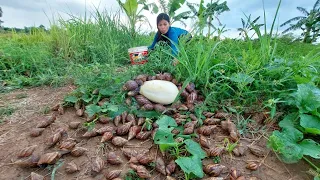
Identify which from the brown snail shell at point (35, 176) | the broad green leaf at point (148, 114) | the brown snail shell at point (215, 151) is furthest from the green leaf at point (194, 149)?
the brown snail shell at point (35, 176)

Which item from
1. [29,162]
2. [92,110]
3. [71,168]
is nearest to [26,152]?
[29,162]

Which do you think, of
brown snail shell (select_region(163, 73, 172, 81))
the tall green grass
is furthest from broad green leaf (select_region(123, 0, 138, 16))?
brown snail shell (select_region(163, 73, 172, 81))

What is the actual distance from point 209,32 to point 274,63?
2.43 feet

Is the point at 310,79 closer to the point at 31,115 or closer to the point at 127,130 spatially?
the point at 127,130

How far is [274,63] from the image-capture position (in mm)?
1816

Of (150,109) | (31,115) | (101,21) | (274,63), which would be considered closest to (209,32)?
(274,63)

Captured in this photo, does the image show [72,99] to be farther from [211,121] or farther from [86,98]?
[211,121]

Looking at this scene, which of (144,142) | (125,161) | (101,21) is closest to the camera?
(125,161)

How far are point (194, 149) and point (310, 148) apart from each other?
25.3 inches

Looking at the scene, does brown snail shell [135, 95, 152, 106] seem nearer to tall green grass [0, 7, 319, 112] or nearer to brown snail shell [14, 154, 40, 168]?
tall green grass [0, 7, 319, 112]

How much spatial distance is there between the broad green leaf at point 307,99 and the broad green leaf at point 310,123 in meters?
0.04

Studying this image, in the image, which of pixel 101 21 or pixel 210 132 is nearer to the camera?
pixel 210 132

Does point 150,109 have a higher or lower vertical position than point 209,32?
lower

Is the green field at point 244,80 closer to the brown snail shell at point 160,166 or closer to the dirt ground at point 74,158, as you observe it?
the dirt ground at point 74,158
